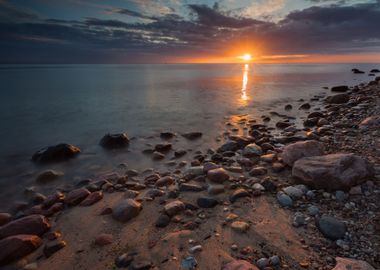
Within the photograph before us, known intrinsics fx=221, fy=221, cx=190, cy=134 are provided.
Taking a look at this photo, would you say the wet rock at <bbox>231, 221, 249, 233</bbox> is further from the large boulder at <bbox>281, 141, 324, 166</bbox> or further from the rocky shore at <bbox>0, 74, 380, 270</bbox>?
the large boulder at <bbox>281, 141, 324, 166</bbox>

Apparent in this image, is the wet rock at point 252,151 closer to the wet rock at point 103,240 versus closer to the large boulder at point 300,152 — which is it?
the large boulder at point 300,152

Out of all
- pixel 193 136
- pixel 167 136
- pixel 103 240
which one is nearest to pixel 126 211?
pixel 103 240

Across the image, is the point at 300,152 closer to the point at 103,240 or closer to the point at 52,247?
the point at 103,240

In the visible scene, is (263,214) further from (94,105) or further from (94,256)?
(94,105)

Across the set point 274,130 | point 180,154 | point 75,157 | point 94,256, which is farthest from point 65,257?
point 274,130

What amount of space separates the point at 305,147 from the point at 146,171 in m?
4.18

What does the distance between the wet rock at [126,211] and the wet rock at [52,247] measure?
0.86m

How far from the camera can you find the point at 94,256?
3.08m

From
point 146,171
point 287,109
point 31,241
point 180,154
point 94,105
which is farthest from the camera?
point 94,105

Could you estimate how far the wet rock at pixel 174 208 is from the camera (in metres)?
3.79

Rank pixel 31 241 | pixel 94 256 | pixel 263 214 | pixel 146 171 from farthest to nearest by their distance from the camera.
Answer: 1. pixel 146 171
2. pixel 263 214
3. pixel 31 241
4. pixel 94 256

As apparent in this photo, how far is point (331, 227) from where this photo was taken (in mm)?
3029

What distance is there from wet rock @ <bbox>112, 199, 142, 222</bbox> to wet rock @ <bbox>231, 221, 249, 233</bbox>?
172 centimetres

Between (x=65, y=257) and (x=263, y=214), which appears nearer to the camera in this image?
(x=65, y=257)
